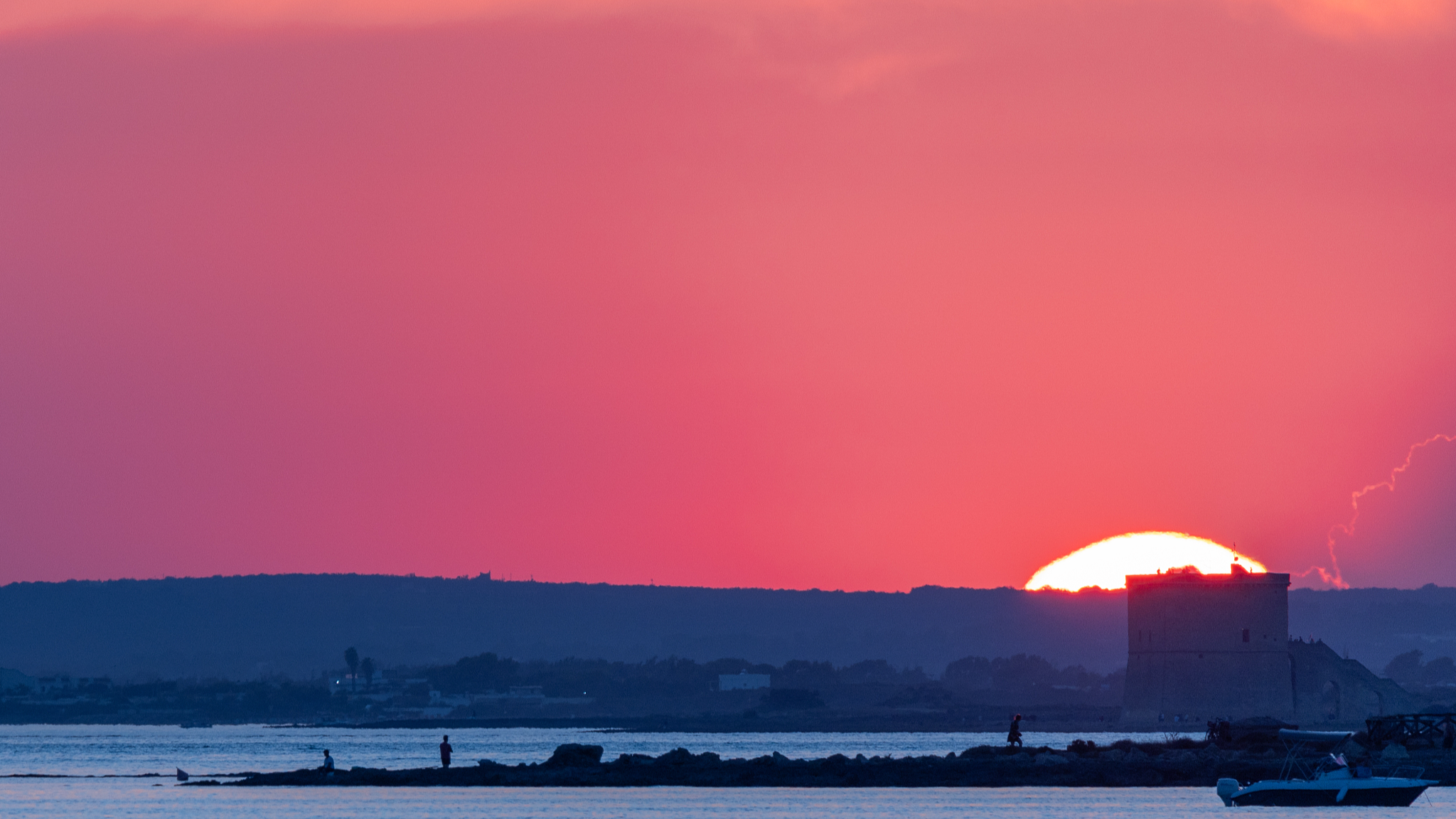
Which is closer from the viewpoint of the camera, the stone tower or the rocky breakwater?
the rocky breakwater

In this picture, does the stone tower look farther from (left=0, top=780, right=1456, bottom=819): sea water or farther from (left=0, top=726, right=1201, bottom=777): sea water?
(left=0, top=780, right=1456, bottom=819): sea water

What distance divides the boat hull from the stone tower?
46604mm

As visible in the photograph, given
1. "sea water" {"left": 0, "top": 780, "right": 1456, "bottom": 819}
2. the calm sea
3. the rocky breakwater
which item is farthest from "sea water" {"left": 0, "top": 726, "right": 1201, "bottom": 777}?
"sea water" {"left": 0, "top": 780, "right": 1456, "bottom": 819}

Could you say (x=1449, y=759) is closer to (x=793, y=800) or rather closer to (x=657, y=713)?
(x=793, y=800)

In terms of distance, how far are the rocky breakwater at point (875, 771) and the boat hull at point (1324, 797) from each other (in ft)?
18.7

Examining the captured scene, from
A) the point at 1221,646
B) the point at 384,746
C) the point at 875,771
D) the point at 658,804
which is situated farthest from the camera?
the point at 384,746

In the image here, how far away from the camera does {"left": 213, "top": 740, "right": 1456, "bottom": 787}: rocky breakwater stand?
6812 cm

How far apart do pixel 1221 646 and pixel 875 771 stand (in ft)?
136

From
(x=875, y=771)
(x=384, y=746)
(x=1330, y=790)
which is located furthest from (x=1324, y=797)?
(x=384, y=746)

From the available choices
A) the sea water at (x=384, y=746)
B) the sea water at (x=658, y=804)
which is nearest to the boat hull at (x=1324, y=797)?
the sea water at (x=658, y=804)

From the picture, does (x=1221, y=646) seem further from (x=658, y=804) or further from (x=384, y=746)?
(x=658, y=804)

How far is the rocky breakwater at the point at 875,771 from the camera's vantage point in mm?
68125

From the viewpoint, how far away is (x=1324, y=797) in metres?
59.8

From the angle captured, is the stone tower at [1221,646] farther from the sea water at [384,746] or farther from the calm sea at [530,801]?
the calm sea at [530,801]
